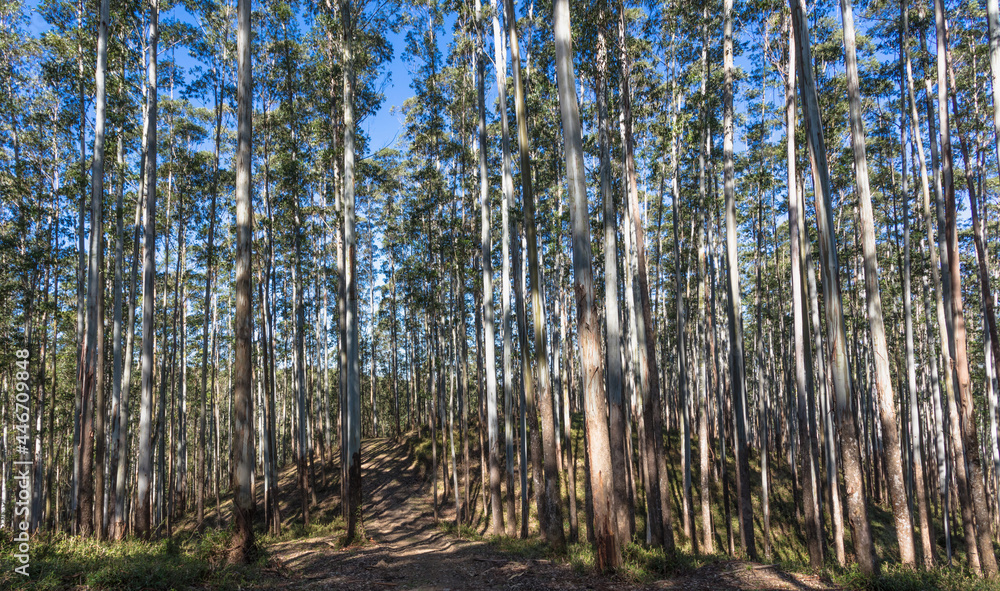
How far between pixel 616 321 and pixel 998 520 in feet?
74.4

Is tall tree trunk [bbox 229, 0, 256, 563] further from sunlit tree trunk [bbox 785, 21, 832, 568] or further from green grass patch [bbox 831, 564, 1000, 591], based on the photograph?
sunlit tree trunk [bbox 785, 21, 832, 568]

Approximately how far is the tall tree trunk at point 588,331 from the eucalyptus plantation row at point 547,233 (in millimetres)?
34

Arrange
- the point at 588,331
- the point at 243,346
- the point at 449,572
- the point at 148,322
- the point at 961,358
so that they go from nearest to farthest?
the point at 588,331 < the point at 243,346 < the point at 449,572 < the point at 961,358 < the point at 148,322

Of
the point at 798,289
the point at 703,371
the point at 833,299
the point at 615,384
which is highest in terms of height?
the point at 798,289

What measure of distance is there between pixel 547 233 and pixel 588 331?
41.7 ft

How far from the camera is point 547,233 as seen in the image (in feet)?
61.5

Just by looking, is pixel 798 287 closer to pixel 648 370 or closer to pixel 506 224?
pixel 648 370

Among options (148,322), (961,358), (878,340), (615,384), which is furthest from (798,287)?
(148,322)

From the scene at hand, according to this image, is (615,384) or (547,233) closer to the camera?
(615,384)

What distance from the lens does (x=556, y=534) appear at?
8.88 meters

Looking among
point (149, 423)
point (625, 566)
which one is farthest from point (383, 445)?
point (625, 566)

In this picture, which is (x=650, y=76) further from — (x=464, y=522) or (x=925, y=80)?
(x=464, y=522)

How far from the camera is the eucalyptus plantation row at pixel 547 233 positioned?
7.91 m

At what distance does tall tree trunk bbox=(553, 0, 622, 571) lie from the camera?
6.02 m
